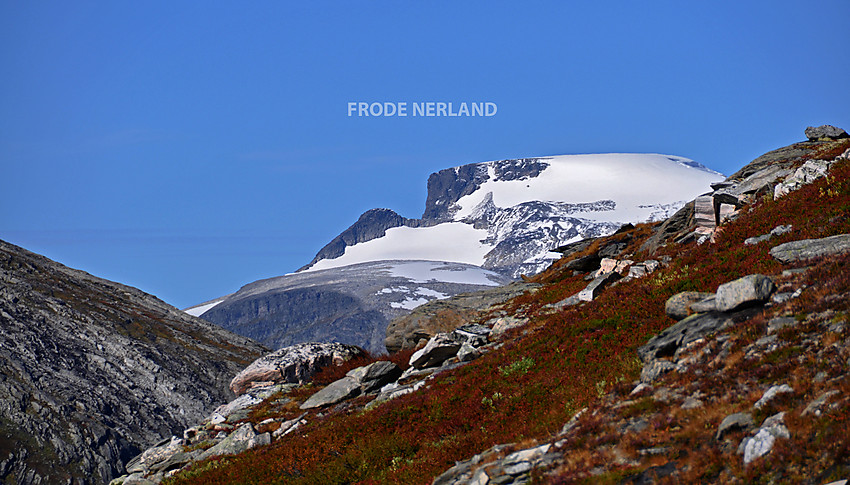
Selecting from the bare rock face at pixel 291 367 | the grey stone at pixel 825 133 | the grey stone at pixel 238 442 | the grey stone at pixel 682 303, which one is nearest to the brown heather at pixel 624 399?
the grey stone at pixel 238 442

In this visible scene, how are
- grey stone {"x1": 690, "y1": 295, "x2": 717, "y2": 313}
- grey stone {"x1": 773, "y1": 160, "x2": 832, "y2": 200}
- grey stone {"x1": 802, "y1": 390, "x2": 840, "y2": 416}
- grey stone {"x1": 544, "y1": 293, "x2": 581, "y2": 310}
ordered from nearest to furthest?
grey stone {"x1": 802, "y1": 390, "x2": 840, "y2": 416}
grey stone {"x1": 690, "y1": 295, "x2": 717, "y2": 313}
grey stone {"x1": 773, "y1": 160, "x2": 832, "y2": 200}
grey stone {"x1": 544, "y1": 293, "x2": 581, "y2": 310}

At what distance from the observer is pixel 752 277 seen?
45.9ft

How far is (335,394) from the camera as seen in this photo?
25562mm

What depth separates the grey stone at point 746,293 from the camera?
44.8 ft

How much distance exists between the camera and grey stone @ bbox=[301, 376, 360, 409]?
25.2m

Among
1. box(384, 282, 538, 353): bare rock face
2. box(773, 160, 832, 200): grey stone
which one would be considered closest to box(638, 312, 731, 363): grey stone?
box(773, 160, 832, 200): grey stone

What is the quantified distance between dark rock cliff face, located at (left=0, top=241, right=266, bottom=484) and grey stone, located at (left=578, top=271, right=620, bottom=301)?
2658 centimetres

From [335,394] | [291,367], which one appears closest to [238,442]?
[335,394]

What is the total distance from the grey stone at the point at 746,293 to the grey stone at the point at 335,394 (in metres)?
15.4

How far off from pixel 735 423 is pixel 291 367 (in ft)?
85.3

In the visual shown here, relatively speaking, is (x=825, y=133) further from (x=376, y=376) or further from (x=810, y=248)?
(x=376, y=376)

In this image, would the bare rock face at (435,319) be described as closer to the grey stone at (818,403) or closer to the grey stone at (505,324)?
the grey stone at (505,324)

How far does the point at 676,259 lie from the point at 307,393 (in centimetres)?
1627

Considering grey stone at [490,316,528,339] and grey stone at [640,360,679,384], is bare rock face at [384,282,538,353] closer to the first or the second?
grey stone at [490,316,528,339]
